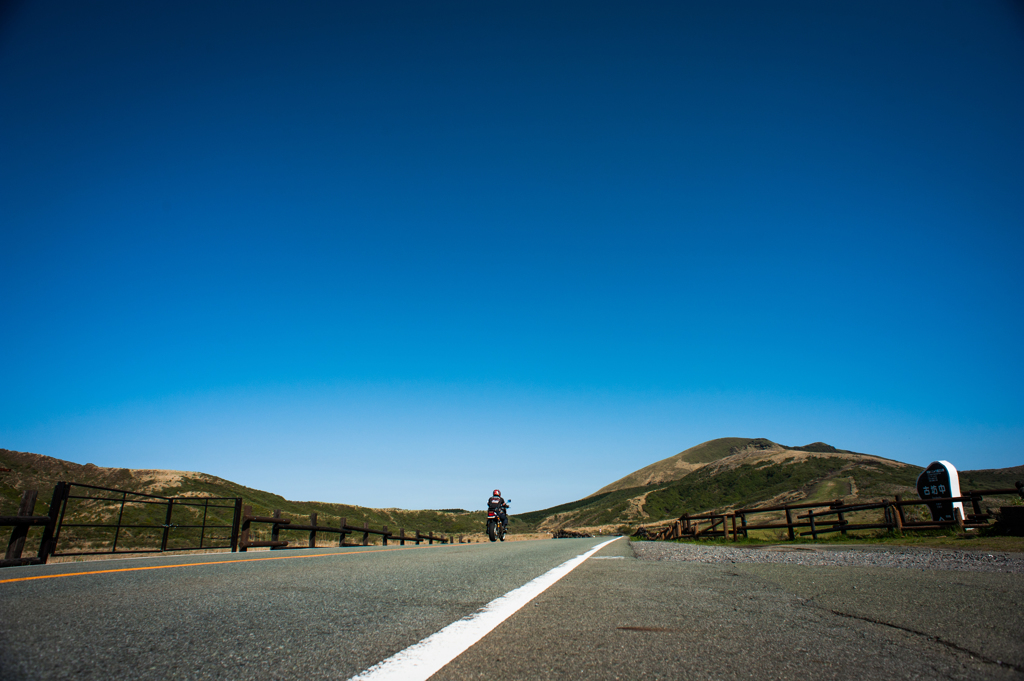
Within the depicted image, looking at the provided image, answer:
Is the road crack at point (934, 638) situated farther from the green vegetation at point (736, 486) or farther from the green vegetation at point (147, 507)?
the green vegetation at point (736, 486)

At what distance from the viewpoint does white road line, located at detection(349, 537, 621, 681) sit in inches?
79.9

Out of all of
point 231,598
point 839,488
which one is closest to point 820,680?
point 231,598

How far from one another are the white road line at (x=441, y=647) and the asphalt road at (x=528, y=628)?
0.26 feet

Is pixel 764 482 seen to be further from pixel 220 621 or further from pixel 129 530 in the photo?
pixel 220 621

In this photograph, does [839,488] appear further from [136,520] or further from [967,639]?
[136,520]

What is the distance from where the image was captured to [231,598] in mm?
3904

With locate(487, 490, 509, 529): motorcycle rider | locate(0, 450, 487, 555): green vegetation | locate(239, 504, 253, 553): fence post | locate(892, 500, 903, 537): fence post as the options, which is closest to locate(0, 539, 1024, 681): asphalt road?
locate(239, 504, 253, 553): fence post

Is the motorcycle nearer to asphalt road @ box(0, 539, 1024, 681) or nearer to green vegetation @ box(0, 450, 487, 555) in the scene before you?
green vegetation @ box(0, 450, 487, 555)

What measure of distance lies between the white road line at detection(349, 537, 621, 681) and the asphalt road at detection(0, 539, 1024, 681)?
0.08 m

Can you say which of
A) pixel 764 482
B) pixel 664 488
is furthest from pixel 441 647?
pixel 664 488

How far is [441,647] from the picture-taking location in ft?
8.14

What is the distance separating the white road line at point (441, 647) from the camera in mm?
2030

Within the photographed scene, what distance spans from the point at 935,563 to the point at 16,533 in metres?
14.0

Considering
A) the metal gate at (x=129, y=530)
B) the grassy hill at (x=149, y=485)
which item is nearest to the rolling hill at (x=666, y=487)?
the grassy hill at (x=149, y=485)
